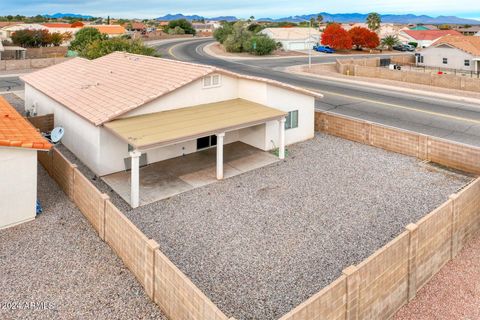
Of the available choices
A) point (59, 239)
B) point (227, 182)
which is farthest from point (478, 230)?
point (59, 239)

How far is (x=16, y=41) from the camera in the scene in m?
78.7

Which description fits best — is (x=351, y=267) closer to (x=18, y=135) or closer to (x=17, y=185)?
(x=17, y=185)

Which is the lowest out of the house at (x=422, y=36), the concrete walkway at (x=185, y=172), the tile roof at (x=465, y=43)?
the concrete walkway at (x=185, y=172)

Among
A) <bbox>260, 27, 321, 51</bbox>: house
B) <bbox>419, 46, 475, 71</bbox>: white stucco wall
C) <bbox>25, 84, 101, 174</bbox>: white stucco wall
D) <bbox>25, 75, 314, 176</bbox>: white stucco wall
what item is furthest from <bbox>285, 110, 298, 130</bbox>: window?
<bbox>260, 27, 321, 51</bbox>: house

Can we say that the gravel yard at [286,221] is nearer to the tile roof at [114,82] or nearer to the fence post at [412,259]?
the fence post at [412,259]

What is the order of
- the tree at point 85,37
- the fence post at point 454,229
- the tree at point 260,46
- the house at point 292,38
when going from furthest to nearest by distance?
1. the house at point 292,38
2. the tree at point 260,46
3. the tree at point 85,37
4. the fence post at point 454,229

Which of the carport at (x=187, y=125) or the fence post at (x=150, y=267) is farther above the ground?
the carport at (x=187, y=125)

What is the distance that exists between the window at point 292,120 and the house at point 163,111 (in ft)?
0.19

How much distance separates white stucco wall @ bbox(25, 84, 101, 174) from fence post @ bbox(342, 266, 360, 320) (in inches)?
516

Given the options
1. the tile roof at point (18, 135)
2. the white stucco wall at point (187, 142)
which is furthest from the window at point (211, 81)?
the tile roof at point (18, 135)

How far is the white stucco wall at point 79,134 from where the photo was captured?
18.0m

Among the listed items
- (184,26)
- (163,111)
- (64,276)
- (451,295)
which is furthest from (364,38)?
(64,276)

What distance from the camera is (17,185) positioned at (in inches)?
540

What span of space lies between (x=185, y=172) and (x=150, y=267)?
8.93 meters
